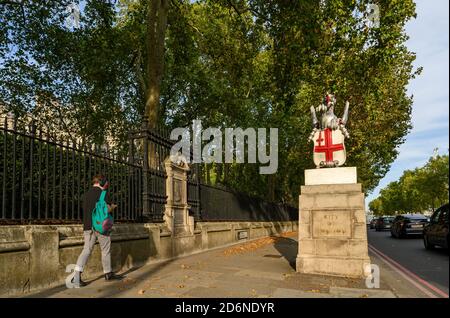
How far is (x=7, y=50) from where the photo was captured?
18844mm

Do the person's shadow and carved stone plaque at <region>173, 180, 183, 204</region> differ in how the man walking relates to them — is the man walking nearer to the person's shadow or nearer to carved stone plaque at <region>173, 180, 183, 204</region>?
carved stone plaque at <region>173, 180, 183, 204</region>

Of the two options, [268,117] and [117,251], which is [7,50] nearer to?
[117,251]

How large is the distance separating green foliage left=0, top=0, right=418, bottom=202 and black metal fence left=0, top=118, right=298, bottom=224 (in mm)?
7036

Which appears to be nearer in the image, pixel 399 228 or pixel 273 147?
pixel 399 228

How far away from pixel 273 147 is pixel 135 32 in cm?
1419

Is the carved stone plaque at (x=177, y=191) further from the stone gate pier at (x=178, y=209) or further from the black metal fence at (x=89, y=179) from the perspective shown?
the black metal fence at (x=89, y=179)

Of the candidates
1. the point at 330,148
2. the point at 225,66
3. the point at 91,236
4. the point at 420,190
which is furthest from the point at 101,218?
the point at 420,190

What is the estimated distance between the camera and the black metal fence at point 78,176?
6.76 m

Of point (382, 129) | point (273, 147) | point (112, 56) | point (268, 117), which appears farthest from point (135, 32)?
point (382, 129)

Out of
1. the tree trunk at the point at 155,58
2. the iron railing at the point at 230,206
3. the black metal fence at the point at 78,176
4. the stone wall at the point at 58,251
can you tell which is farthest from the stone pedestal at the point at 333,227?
the tree trunk at the point at 155,58

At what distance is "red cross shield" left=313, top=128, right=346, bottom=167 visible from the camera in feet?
29.9

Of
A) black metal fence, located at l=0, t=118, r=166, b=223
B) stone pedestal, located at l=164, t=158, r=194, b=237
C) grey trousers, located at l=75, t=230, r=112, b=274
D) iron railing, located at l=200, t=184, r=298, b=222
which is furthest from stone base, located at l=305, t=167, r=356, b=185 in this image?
iron railing, located at l=200, t=184, r=298, b=222

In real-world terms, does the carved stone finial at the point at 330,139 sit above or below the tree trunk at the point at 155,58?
below

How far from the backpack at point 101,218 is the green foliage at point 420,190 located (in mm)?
17398
